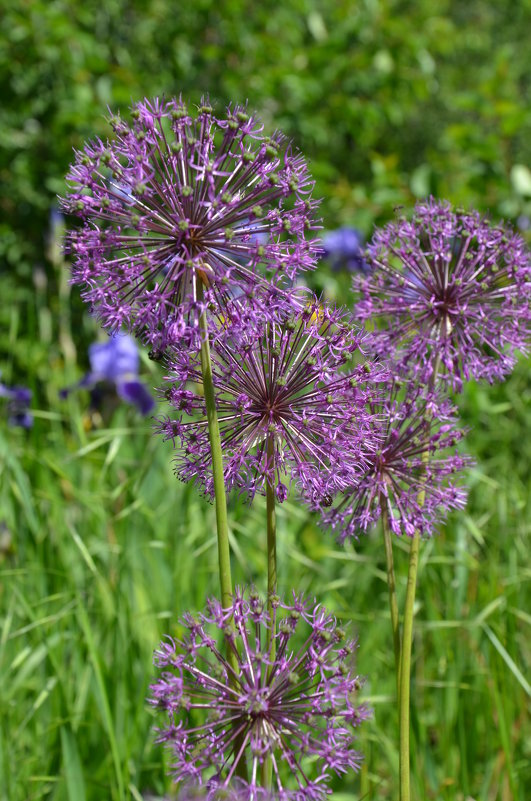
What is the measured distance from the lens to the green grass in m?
3.15

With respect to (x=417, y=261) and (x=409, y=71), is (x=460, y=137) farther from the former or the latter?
(x=417, y=261)

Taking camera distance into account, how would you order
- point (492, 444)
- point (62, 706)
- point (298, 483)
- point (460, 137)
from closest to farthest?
1. point (298, 483)
2. point (62, 706)
3. point (492, 444)
4. point (460, 137)

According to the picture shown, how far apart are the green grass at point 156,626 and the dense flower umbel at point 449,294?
3.76 ft

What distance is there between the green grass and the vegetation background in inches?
0.7

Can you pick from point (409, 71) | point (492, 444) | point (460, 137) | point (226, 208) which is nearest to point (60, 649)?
point (226, 208)

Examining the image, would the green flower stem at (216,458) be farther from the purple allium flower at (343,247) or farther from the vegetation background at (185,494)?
the purple allium flower at (343,247)

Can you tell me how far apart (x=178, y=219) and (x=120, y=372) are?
4.23m

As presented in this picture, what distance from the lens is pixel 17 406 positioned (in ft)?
16.5

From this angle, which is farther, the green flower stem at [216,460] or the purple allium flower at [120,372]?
the purple allium flower at [120,372]

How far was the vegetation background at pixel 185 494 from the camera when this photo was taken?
11.0 feet

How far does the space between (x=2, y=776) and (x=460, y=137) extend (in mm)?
5649

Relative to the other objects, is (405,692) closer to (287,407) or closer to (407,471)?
(407,471)

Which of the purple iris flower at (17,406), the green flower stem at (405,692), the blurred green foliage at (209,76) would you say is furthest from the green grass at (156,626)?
the blurred green foliage at (209,76)

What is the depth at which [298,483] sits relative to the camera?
1.93m
